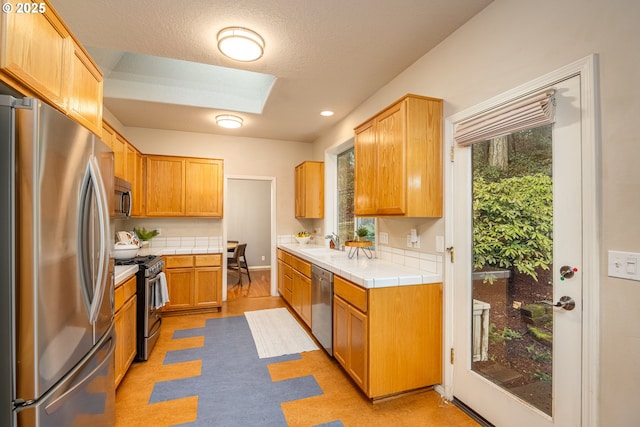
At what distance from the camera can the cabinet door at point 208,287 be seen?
168 inches

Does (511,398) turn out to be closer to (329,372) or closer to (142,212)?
(329,372)

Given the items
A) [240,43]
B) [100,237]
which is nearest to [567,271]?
[100,237]

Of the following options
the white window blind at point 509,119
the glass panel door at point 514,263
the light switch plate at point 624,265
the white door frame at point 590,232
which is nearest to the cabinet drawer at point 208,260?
the glass panel door at point 514,263

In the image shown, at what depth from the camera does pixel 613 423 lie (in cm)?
132

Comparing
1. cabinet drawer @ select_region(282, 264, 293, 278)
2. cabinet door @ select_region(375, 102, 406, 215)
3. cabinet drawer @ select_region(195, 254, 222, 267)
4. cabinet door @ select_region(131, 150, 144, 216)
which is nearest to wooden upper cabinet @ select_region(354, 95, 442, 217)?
cabinet door @ select_region(375, 102, 406, 215)

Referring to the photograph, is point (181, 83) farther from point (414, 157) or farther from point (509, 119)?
point (509, 119)

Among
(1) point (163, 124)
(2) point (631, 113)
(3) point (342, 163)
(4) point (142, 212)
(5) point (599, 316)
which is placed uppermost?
(1) point (163, 124)

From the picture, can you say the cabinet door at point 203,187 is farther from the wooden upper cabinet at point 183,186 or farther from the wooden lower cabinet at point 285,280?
the wooden lower cabinet at point 285,280

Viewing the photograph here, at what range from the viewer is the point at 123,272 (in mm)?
2424

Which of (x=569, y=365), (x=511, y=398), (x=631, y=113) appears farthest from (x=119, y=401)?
(x=631, y=113)

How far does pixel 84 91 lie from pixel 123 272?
1.35 meters

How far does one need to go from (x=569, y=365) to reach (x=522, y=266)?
1.73ft

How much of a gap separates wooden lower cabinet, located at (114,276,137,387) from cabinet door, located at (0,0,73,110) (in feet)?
4.69

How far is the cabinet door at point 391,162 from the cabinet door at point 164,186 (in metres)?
3.21
